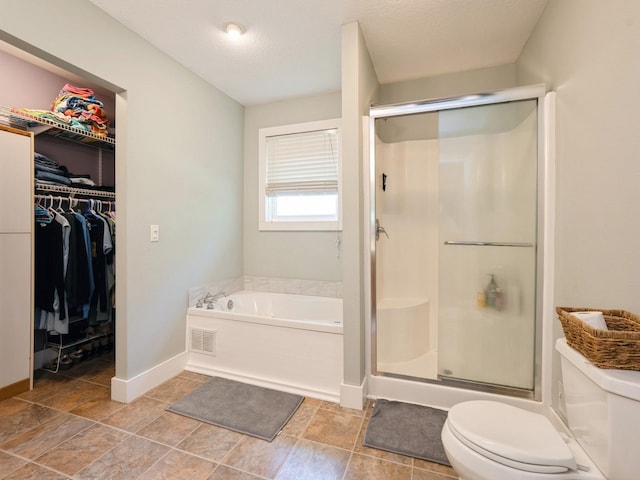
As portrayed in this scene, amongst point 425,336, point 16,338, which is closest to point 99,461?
point 16,338

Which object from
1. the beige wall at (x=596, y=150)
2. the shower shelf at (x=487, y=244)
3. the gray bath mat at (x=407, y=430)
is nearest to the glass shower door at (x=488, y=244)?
the shower shelf at (x=487, y=244)

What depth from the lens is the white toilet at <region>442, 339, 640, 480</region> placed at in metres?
0.89

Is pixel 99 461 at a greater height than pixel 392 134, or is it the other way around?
pixel 392 134

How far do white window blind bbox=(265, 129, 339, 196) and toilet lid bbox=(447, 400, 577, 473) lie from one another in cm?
212

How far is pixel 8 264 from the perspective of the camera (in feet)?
6.47

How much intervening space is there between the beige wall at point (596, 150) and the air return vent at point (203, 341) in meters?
2.31

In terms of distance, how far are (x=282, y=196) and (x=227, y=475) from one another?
233 cm

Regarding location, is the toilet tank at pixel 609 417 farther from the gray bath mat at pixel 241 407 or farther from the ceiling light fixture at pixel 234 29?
the ceiling light fixture at pixel 234 29

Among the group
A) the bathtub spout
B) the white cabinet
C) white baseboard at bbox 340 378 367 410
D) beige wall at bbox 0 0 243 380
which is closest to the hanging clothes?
the white cabinet

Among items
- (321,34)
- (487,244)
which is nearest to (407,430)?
(487,244)

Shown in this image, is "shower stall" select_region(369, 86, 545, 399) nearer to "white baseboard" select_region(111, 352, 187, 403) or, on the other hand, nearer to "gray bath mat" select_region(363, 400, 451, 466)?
"gray bath mat" select_region(363, 400, 451, 466)

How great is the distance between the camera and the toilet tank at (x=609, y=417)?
0.88m

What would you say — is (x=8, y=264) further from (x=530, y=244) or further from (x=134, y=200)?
(x=530, y=244)

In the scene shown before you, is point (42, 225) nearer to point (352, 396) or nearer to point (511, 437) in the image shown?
point (352, 396)
